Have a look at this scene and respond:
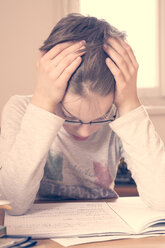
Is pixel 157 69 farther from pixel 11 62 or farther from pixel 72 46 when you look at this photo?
pixel 72 46

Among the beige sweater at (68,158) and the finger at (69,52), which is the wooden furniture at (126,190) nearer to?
the beige sweater at (68,158)

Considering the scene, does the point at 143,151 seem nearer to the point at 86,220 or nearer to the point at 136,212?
the point at 136,212

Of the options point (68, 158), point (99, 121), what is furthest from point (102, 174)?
point (99, 121)

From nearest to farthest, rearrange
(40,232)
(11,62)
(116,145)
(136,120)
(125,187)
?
1. (40,232)
2. (136,120)
3. (116,145)
4. (125,187)
5. (11,62)

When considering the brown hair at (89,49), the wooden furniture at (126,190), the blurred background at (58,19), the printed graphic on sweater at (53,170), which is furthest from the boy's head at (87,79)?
the blurred background at (58,19)

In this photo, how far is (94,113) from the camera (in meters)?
0.96

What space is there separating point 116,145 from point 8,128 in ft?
1.14

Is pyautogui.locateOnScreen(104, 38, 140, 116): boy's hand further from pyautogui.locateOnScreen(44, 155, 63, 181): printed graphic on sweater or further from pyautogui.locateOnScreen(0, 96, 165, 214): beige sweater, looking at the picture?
pyautogui.locateOnScreen(44, 155, 63, 181): printed graphic on sweater

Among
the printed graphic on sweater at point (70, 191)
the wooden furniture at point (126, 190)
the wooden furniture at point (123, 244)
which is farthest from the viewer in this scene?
the wooden furniture at point (126, 190)

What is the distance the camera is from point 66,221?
82 centimetres

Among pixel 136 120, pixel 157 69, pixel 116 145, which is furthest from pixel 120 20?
pixel 136 120

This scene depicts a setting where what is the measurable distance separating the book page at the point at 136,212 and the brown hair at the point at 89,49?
270mm

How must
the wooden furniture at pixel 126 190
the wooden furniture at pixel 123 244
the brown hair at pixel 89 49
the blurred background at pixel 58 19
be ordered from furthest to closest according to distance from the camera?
the blurred background at pixel 58 19 → the wooden furniture at pixel 126 190 → the brown hair at pixel 89 49 → the wooden furniture at pixel 123 244

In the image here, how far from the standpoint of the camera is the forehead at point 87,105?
36.7 inches
